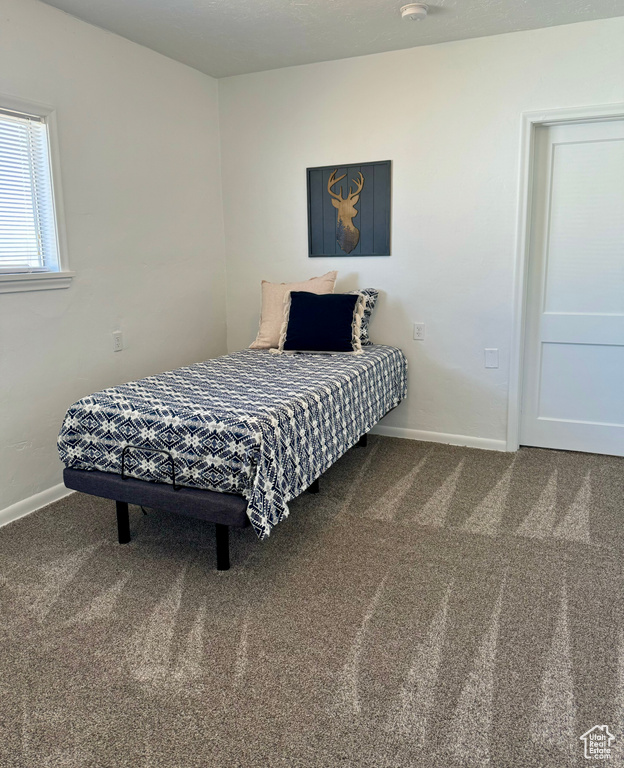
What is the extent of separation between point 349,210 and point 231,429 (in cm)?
228

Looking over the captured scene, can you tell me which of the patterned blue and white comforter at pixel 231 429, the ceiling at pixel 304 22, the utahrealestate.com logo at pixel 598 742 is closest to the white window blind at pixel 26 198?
the ceiling at pixel 304 22

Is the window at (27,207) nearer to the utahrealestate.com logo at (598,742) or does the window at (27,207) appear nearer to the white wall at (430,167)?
the white wall at (430,167)

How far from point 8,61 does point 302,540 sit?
258cm

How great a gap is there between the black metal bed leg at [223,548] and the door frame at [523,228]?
2.14 metres

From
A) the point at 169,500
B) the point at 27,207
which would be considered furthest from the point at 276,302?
the point at 169,500

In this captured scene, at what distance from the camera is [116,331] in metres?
Answer: 3.49

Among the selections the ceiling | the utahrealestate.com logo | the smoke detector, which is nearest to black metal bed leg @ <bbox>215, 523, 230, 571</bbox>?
the utahrealestate.com logo

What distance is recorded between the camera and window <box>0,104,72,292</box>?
2812 millimetres

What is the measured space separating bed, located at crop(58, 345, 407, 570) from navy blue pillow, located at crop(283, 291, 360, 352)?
0.64 m

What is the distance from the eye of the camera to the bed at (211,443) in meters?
2.20

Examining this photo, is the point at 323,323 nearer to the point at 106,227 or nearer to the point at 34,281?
the point at 106,227

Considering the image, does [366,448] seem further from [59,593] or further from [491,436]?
[59,593]

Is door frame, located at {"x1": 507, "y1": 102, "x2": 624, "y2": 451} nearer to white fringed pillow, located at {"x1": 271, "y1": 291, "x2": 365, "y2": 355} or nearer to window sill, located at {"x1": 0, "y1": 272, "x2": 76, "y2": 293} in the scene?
white fringed pillow, located at {"x1": 271, "y1": 291, "x2": 365, "y2": 355}

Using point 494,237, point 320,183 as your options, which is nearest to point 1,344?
point 320,183
